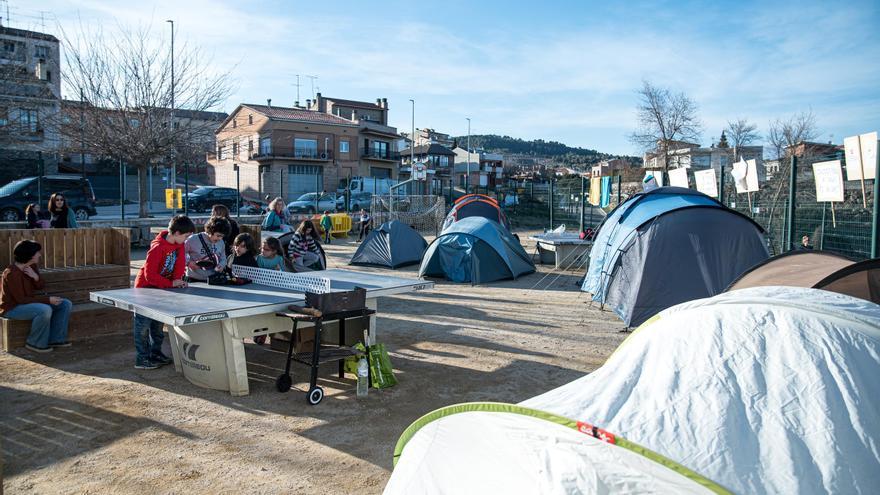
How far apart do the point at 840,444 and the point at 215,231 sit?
6.46 meters

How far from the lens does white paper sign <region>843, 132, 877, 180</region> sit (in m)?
8.41

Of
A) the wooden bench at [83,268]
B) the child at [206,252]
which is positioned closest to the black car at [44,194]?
the wooden bench at [83,268]

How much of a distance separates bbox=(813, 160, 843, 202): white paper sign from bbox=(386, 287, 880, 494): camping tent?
726 cm

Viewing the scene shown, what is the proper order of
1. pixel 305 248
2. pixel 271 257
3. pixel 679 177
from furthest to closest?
pixel 679 177 → pixel 305 248 → pixel 271 257

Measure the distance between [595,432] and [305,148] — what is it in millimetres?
49473

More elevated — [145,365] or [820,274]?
[820,274]

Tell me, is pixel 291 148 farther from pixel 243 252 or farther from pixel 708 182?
pixel 243 252

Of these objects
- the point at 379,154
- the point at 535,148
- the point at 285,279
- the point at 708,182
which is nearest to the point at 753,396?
the point at 285,279

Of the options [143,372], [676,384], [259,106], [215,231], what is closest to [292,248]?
[215,231]

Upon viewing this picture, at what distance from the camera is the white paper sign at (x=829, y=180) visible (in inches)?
354

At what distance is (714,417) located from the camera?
7.36 feet

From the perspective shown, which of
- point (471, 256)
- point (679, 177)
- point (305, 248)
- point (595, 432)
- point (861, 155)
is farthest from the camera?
point (679, 177)

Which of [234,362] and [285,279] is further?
[285,279]

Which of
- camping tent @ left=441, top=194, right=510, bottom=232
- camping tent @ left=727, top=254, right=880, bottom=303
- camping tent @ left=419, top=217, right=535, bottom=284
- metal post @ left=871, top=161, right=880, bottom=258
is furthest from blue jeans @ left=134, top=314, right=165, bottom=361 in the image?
camping tent @ left=441, top=194, right=510, bottom=232
